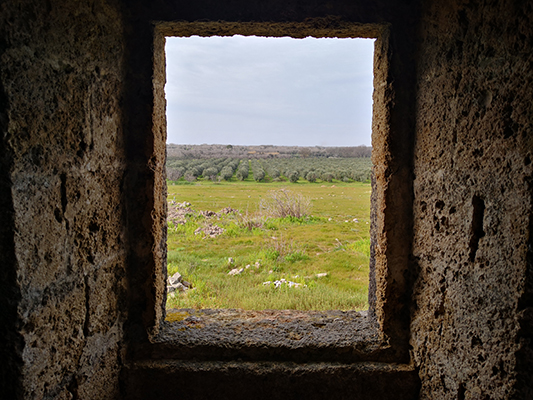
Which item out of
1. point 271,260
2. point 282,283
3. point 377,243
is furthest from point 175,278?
point 377,243

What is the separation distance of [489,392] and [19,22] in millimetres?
2190

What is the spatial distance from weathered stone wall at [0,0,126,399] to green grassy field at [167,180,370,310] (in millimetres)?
1513

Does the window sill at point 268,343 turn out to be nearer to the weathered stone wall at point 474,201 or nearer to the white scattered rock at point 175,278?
the weathered stone wall at point 474,201

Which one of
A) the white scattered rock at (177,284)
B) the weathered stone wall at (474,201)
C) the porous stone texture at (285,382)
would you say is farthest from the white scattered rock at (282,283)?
the weathered stone wall at (474,201)

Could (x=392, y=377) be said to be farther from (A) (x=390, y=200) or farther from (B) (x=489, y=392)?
(A) (x=390, y=200)

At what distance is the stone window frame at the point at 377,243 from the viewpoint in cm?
187

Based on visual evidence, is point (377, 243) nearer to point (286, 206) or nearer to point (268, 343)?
point (268, 343)

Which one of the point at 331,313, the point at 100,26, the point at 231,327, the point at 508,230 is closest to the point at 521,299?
the point at 508,230

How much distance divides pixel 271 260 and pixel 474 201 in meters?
3.35

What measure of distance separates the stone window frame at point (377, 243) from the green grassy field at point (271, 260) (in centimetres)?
116

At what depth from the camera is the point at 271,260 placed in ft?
14.9

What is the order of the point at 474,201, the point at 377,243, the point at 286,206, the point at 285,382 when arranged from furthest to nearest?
the point at 286,206 → the point at 377,243 → the point at 285,382 → the point at 474,201

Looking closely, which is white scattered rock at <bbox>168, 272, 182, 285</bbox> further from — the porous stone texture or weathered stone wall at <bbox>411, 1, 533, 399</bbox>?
weathered stone wall at <bbox>411, 1, 533, 399</bbox>

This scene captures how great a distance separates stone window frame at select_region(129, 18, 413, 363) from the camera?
187 cm
